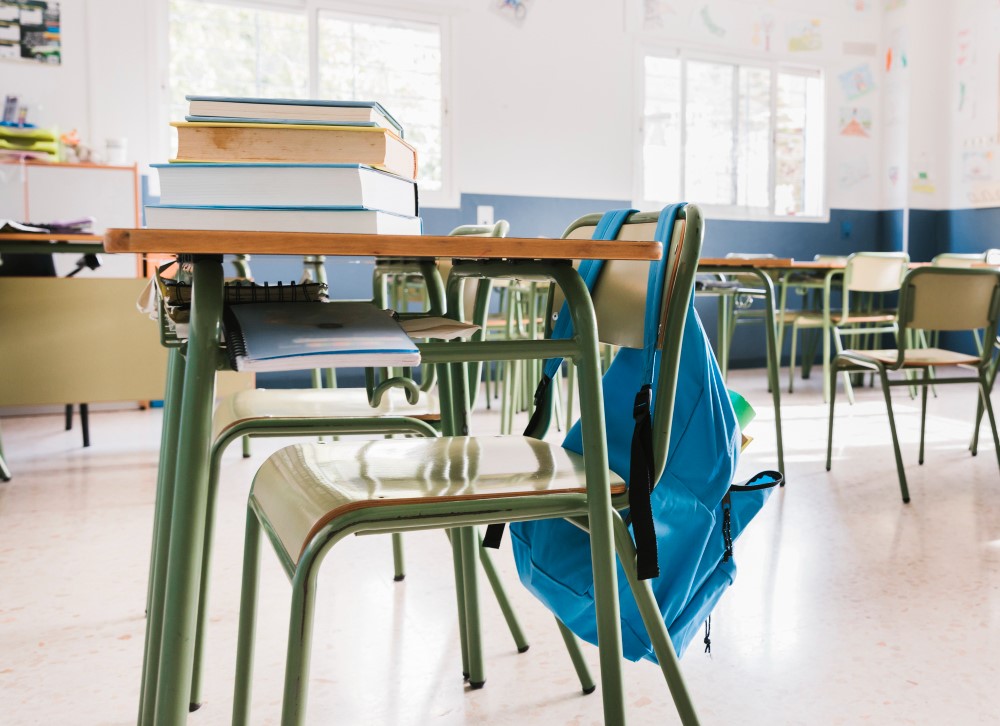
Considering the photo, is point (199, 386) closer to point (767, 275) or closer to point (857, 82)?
point (767, 275)

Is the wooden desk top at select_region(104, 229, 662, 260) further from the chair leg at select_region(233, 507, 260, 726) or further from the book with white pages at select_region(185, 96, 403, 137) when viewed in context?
the chair leg at select_region(233, 507, 260, 726)

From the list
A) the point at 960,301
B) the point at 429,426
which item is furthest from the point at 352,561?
the point at 960,301

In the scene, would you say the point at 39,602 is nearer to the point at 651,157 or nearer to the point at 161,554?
the point at 161,554

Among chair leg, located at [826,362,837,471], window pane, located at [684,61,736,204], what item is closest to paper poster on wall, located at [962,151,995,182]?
window pane, located at [684,61,736,204]

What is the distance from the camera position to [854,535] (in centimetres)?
224

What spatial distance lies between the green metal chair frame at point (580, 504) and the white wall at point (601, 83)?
3978 millimetres

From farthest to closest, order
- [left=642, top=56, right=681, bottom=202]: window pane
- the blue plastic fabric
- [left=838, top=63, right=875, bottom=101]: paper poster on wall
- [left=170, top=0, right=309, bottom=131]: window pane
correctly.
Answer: [left=838, top=63, right=875, bottom=101]: paper poster on wall
[left=642, top=56, right=681, bottom=202]: window pane
[left=170, top=0, right=309, bottom=131]: window pane
the blue plastic fabric

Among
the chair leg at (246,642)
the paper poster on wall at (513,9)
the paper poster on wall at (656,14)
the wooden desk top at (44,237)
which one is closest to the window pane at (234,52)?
the paper poster on wall at (513,9)

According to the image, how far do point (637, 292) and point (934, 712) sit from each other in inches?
32.6

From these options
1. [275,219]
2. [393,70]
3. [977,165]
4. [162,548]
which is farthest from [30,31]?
[977,165]

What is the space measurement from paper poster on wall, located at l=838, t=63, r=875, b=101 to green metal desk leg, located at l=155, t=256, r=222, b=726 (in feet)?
21.0

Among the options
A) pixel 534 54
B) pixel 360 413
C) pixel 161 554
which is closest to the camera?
pixel 161 554

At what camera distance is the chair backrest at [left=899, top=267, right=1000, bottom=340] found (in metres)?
2.64

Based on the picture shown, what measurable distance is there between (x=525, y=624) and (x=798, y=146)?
17.9 ft
